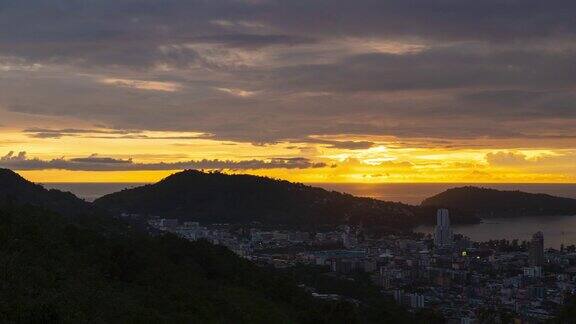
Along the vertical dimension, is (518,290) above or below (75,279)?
below

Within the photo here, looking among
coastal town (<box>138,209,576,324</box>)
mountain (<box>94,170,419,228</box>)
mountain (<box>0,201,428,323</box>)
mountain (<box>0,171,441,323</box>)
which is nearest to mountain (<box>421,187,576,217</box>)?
mountain (<box>94,170,419,228</box>)

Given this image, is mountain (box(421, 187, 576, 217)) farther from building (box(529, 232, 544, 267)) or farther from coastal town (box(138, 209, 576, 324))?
A: building (box(529, 232, 544, 267))

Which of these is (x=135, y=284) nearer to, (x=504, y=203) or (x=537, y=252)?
(x=537, y=252)

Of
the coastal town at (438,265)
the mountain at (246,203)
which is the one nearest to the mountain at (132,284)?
the coastal town at (438,265)

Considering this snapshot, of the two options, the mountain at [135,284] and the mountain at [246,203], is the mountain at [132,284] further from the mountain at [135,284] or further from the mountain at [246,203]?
the mountain at [246,203]

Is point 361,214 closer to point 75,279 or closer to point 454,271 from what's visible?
point 454,271

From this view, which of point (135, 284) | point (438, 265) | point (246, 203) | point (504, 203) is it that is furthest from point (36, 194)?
point (504, 203)

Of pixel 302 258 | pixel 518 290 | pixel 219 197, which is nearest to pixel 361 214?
pixel 219 197
